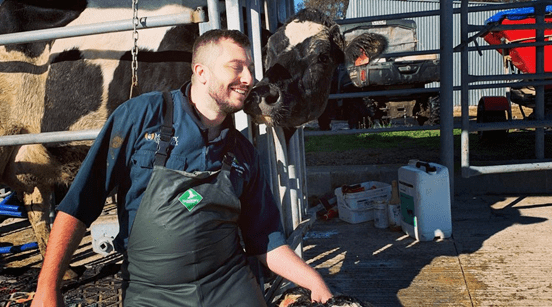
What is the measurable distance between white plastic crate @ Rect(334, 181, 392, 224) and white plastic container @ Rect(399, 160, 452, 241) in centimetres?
68

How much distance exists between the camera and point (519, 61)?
10.1m

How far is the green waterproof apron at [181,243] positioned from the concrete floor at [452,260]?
5.70ft

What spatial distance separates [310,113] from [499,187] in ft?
11.8

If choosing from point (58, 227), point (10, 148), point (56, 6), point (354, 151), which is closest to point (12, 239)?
point (10, 148)

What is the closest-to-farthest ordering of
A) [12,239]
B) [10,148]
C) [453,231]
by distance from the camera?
[10,148], [453,231], [12,239]

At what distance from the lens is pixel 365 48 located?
4531 millimetres

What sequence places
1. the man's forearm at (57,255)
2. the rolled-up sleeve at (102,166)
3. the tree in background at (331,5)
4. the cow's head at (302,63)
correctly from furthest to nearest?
the tree in background at (331,5) < the cow's head at (302,63) < the rolled-up sleeve at (102,166) < the man's forearm at (57,255)

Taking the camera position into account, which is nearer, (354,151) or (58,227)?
(58,227)

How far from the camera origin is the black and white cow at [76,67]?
367 cm

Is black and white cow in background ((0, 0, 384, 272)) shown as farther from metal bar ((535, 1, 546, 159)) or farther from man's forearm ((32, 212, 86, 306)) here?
metal bar ((535, 1, 546, 159))

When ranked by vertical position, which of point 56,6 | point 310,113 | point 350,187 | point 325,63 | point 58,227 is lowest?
point 350,187

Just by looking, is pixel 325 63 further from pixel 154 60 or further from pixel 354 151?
pixel 354 151

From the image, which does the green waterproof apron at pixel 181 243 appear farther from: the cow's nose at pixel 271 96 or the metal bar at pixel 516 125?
the metal bar at pixel 516 125

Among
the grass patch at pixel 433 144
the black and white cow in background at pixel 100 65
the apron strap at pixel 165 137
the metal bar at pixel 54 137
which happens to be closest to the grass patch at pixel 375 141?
the grass patch at pixel 433 144
